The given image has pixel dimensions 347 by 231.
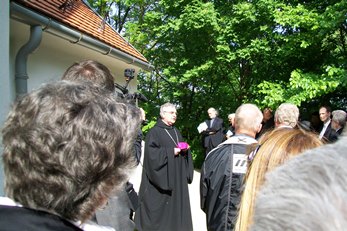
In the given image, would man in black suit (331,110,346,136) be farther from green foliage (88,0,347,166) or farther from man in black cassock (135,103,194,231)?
man in black cassock (135,103,194,231)

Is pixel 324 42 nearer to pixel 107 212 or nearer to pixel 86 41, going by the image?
pixel 86 41

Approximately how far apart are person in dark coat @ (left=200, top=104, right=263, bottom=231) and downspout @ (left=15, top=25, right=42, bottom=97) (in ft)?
8.81

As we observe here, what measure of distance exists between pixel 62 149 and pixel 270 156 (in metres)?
1.15

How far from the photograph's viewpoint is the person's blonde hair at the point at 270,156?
187 cm

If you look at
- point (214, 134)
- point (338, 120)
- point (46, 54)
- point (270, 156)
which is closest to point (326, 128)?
point (338, 120)

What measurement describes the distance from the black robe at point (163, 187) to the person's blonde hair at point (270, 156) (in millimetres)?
3852

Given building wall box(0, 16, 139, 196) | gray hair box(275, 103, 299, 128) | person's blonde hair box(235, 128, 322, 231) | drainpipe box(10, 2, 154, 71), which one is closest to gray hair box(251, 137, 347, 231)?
person's blonde hair box(235, 128, 322, 231)

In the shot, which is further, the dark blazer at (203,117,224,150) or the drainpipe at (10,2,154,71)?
the dark blazer at (203,117,224,150)

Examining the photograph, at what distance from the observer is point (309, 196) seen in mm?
609

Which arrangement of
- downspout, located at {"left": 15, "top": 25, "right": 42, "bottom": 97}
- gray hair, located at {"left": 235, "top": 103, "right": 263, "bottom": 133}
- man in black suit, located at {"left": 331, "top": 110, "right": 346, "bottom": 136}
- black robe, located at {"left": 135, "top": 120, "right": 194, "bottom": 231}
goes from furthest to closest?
man in black suit, located at {"left": 331, "top": 110, "right": 346, "bottom": 136}, black robe, located at {"left": 135, "top": 120, "right": 194, "bottom": 231}, downspout, located at {"left": 15, "top": 25, "right": 42, "bottom": 97}, gray hair, located at {"left": 235, "top": 103, "right": 263, "bottom": 133}

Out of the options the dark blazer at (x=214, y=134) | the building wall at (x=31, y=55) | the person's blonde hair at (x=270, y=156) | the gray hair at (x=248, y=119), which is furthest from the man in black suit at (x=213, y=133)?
the person's blonde hair at (x=270, y=156)

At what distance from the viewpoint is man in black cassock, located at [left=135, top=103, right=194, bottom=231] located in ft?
19.2

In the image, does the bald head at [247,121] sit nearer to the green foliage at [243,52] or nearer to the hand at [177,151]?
the hand at [177,151]

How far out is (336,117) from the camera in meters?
7.05
